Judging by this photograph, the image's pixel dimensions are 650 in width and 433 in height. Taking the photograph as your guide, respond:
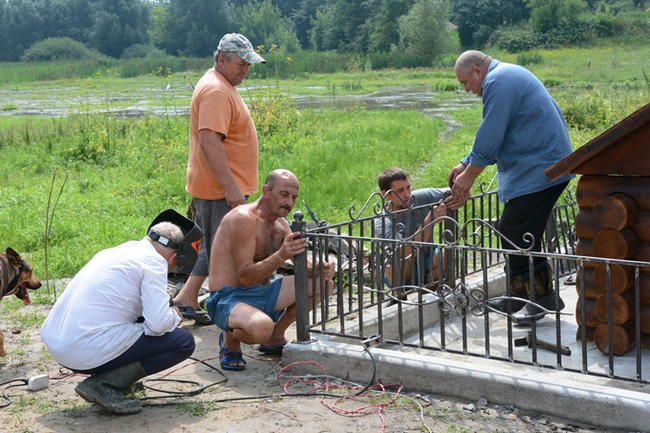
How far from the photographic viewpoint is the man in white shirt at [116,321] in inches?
179

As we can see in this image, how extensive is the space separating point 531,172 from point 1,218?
23.6 ft

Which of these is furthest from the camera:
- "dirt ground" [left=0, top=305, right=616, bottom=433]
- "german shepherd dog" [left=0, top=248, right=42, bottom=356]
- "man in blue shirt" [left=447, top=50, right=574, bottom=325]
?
"german shepherd dog" [left=0, top=248, right=42, bottom=356]

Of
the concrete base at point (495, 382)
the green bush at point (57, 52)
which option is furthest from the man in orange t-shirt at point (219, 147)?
the green bush at point (57, 52)

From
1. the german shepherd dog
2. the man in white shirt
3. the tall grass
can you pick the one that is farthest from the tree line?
the man in white shirt

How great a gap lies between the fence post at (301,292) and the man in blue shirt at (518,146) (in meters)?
1.32

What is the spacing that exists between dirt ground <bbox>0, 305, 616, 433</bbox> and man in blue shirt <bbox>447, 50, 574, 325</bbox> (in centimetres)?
136

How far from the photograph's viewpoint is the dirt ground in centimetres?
429

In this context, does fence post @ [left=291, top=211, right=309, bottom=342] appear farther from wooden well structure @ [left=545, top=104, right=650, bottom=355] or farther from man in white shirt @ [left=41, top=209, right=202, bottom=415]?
wooden well structure @ [left=545, top=104, right=650, bottom=355]

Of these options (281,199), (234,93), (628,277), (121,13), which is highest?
(121,13)

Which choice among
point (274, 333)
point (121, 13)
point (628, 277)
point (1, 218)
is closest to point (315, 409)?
point (274, 333)

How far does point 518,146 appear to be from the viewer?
5648 millimetres

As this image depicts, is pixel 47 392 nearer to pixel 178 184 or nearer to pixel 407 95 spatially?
pixel 178 184

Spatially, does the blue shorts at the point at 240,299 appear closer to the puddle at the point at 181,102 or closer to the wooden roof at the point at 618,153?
the wooden roof at the point at 618,153

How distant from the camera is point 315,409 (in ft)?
14.9
